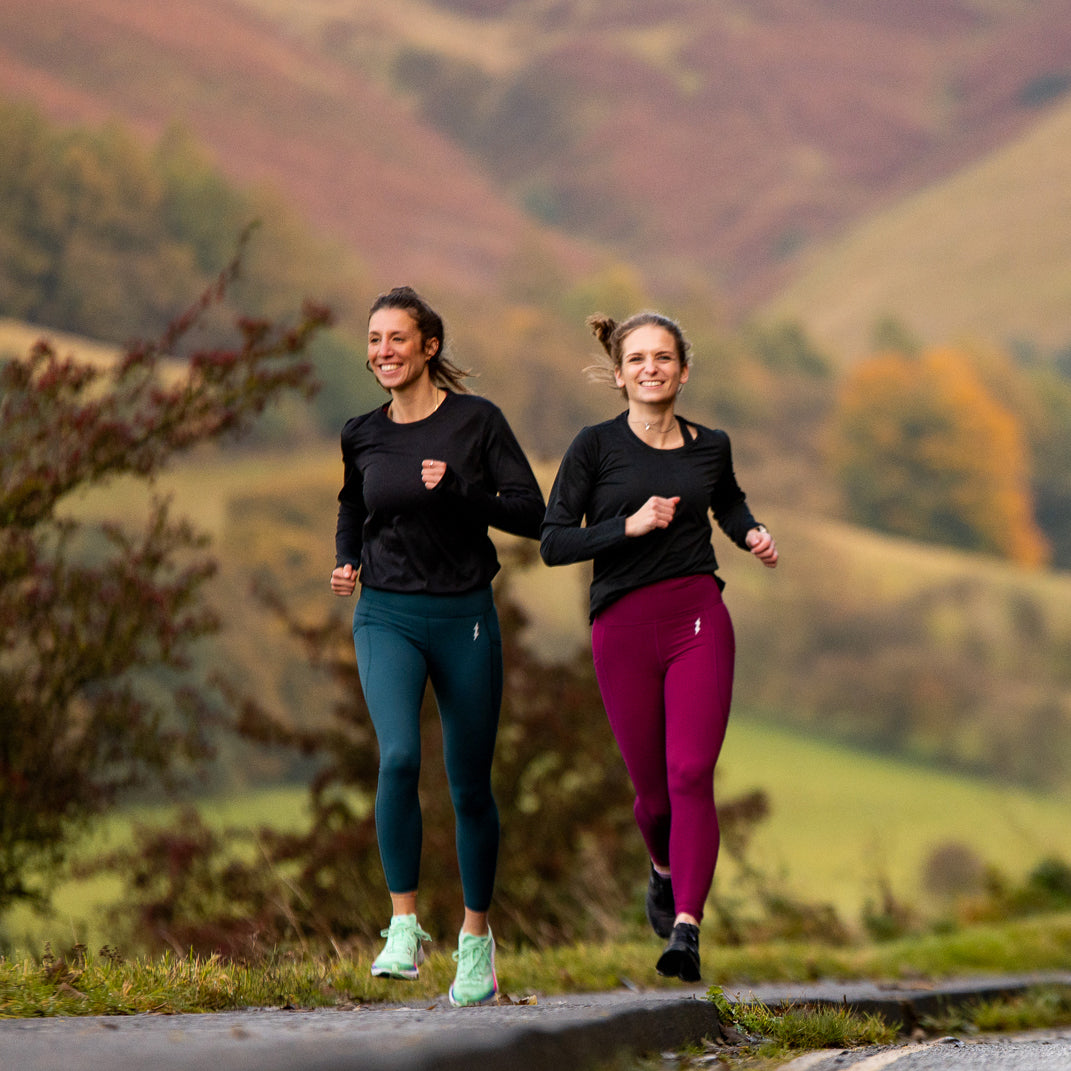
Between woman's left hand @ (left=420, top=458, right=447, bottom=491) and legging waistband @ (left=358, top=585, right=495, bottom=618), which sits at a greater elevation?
woman's left hand @ (left=420, top=458, right=447, bottom=491)

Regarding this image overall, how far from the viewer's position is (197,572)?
35.3 feet

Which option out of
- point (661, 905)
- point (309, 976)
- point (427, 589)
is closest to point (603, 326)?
point (427, 589)

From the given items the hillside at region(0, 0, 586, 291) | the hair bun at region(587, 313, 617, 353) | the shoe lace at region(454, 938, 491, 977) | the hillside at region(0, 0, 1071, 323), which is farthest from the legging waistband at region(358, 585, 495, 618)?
the hillside at region(0, 0, 1071, 323)

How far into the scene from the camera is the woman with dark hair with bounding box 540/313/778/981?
18.3ft

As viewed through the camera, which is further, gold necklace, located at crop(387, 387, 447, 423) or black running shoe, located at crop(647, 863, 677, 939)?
black running shoe, located at crop(647, 863, 677, 939)

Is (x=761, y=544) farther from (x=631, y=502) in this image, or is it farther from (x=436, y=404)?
(x=436, y=404)

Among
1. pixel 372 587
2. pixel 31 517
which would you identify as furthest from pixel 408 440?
pixel 31 517

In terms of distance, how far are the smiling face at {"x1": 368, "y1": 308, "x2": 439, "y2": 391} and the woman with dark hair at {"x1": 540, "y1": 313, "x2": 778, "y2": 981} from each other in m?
0.64

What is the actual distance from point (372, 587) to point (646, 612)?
0.97 meters

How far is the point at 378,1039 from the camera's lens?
3484 millimetres

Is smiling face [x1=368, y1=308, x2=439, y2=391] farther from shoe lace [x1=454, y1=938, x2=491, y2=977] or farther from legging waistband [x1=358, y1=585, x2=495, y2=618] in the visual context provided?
shoe lace [x1=454, y1=938, x2=491, y2=977]

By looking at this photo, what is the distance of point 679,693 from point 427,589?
965mm

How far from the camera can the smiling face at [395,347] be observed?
18.5 ft

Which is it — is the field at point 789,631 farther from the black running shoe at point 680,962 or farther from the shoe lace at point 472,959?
the black running shoe at point 680,962
